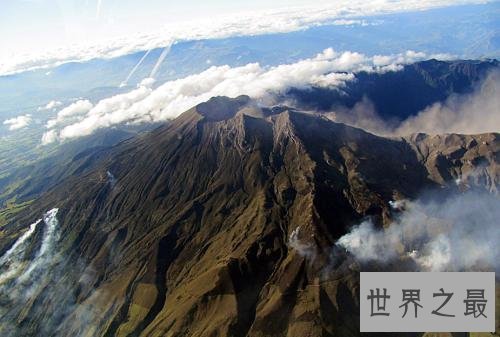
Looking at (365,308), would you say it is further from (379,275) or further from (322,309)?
(322,309)

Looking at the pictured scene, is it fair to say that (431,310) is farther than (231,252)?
No

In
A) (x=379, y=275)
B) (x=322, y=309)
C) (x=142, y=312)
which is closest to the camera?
(x=379, y=275)

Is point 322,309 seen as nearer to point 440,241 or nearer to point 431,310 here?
point 440,241

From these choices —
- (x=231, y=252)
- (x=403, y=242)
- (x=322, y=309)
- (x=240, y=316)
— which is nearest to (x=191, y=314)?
(x=240, y=316)

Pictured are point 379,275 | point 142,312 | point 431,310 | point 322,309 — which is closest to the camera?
point 431,310

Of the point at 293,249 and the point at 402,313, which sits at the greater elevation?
the point at 402,313

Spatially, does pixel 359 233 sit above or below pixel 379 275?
below

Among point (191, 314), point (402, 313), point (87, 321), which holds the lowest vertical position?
point (87, 321)

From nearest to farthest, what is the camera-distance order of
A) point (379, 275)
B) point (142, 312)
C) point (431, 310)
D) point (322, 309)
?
point (431, 310)
point (379, 275)
point (322, 309)
point (142, 312)

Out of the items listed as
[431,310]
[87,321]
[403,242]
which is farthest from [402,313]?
[87,321]
